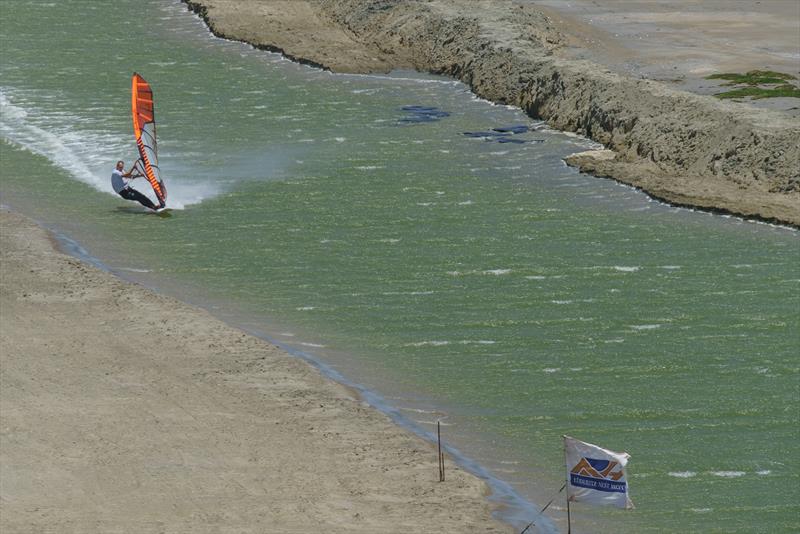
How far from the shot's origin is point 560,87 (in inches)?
2427

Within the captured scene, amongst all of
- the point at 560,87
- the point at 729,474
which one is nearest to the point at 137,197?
the point at 560,87

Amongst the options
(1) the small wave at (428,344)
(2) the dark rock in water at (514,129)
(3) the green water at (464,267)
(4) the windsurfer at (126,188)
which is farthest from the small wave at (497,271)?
(2) the dark rock in water at (514,129)

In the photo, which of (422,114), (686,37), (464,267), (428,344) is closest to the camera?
(428,344)

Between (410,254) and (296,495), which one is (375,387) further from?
(410,254)

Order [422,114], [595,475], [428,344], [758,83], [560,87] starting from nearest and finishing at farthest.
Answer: [595,475], [428,344], [758,83], [560,87], [422,114]

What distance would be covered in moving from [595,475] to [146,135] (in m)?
29.0

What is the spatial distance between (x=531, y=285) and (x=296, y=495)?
15.2 meters

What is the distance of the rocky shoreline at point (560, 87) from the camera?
50.3 meters

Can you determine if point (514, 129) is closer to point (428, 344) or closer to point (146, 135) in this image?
point (146, 135)

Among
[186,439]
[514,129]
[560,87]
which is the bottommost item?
[186,439]

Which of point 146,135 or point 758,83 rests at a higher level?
point 146,135

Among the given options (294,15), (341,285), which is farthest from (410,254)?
(294,15)

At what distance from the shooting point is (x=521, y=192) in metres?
50.9

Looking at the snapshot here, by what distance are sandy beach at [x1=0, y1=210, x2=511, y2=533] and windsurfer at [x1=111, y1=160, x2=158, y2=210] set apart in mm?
10839
